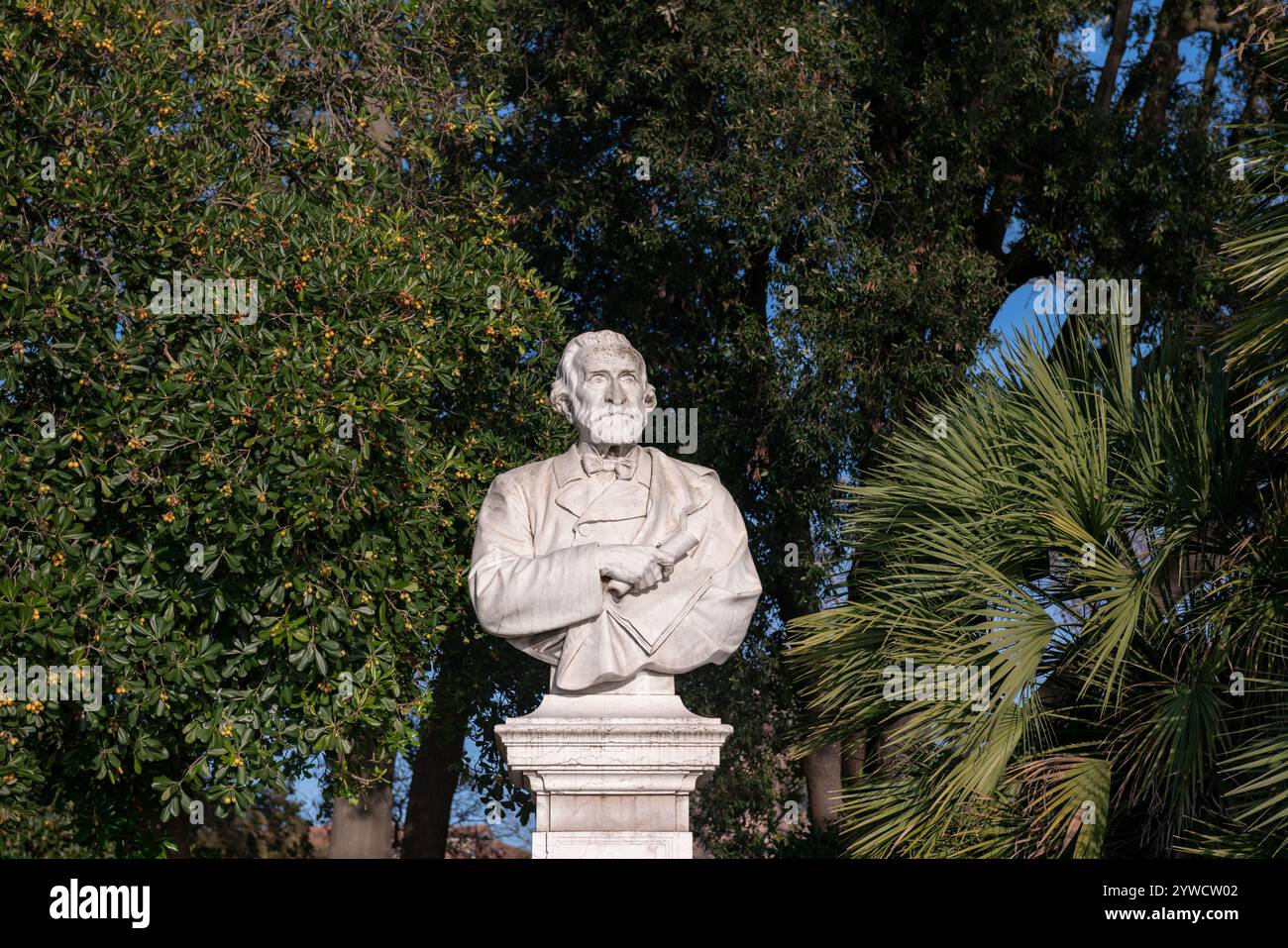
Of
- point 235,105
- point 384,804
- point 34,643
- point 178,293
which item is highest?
point 235,105

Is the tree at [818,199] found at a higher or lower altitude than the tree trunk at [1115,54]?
lower

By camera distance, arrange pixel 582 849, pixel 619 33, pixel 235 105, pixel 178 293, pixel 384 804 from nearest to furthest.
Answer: pixel 582 849
pixel 178 293
pixel 235 105
pixel 619 33
pixel 384 804

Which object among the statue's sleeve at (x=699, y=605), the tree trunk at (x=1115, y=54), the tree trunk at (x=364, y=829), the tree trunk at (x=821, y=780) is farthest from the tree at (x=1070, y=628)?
the tree trunk at (x=364, y=829)

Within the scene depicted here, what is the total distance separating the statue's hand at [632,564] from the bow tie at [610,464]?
507 millimetres

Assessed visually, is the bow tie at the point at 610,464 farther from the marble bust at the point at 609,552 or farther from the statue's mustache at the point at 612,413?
the statue's mustache at the point at 612,413

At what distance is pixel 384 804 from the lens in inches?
683

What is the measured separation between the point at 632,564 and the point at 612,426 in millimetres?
678

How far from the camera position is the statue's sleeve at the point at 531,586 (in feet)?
22.5

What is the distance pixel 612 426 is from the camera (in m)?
7.26

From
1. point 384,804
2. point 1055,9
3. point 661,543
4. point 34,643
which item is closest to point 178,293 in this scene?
point 34,643

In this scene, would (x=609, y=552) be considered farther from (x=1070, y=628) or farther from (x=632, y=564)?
(x=1070, y=628)

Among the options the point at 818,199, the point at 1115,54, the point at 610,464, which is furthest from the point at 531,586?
the point at 1115,54

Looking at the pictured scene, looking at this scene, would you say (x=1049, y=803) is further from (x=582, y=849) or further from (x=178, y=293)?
(x=178, y=293)
